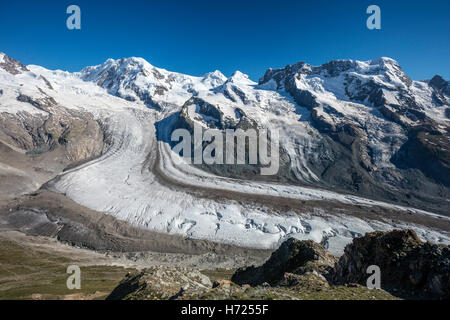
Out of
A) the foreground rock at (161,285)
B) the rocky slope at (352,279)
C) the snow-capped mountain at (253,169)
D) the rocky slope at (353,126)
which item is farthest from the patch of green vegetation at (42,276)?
the rocky slope at (353,126)

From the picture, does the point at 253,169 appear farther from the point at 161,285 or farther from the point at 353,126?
the point at 161,285

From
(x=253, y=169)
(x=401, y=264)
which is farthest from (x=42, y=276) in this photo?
(x=253, y=169)

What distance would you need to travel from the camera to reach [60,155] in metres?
91.1

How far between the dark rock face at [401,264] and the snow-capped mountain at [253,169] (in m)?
31.0

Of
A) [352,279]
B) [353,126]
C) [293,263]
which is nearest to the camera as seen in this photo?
[352,279]

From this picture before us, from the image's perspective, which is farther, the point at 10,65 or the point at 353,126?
the point at 10,65

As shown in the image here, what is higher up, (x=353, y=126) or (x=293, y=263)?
(x=353, y=126)

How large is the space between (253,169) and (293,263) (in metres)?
67.3

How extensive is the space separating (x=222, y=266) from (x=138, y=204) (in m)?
31.8

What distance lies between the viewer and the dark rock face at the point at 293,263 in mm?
21859
